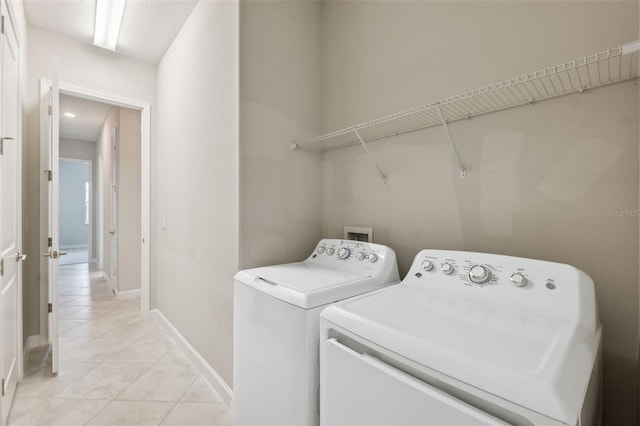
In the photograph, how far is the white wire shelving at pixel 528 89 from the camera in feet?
2.96

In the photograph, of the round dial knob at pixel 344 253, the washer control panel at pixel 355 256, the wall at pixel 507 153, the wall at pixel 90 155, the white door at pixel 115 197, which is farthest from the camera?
the wall at pixel 90 155

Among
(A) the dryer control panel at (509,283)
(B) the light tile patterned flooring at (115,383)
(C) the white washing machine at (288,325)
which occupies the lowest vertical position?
(B) the light tile patterned flooring at (115,383)

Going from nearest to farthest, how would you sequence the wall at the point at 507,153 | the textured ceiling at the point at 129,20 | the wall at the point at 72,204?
1. the wall at the point at 507,153
2. the textured ceiling at the point at 129,20
3. the wall at the point at 72,204

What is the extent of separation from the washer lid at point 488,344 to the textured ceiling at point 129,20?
2537 millimetres

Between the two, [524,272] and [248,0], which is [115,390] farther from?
[248,0]

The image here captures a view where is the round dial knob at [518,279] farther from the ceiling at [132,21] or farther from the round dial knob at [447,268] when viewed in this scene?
the ceiling at [132,21]

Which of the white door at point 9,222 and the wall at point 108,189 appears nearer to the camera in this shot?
the white door at point 9,222

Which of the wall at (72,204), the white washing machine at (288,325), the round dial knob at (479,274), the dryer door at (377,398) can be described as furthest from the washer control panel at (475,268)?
the wall at (72,204)

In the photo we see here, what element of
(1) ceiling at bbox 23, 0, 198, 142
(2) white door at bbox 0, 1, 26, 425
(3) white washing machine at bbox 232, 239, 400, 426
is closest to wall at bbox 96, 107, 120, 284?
(1) ceiling at bbox 23, 0, 198, 142

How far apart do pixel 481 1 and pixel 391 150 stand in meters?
0.75

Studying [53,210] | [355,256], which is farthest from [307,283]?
[53,210]

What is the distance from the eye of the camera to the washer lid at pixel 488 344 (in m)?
0.56

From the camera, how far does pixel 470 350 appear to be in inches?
26.6

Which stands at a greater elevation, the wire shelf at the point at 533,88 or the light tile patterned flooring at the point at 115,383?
the wire shelf at the point at 533,88
